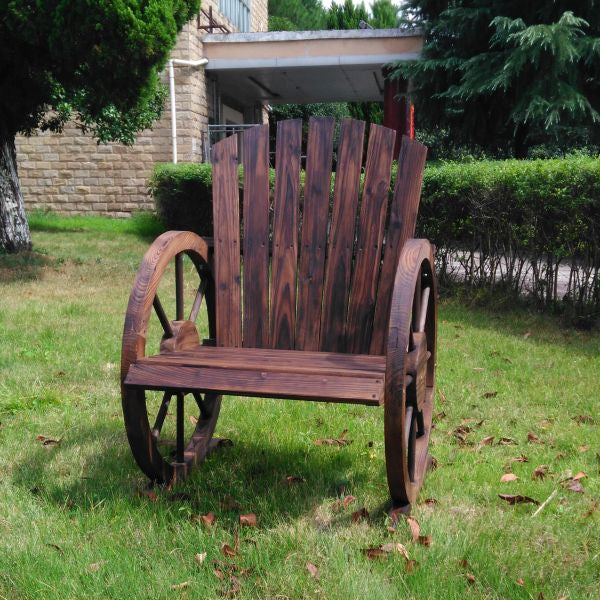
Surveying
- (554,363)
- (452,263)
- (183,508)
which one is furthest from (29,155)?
(183,508)

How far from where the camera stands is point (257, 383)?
2.29 metres

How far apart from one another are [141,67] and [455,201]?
3.54 metres

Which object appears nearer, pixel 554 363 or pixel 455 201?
pixel 554 363

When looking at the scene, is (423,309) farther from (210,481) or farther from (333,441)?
(210,481)

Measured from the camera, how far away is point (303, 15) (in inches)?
1506

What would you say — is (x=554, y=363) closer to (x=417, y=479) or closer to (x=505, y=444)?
(x=505, y=444)

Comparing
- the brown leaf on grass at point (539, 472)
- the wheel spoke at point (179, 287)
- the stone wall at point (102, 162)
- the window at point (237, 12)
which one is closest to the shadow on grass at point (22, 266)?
the wheel spoke at point (179, 287)

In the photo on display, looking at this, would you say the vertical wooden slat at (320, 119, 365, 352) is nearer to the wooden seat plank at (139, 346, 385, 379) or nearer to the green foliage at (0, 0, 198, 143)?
the wooden seat plank at (139, 346, 385, 379)

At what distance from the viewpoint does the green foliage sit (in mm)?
6953

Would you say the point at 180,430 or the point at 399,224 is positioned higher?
the point at 399,224

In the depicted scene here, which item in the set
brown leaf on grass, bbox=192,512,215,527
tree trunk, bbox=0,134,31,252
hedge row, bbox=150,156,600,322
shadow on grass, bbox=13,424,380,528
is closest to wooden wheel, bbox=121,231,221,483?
shadow on grass, bbox=13,424,380,528

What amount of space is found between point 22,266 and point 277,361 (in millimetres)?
6469

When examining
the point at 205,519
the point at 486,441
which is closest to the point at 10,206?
the point at 486,441

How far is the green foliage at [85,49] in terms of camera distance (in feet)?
22.8
